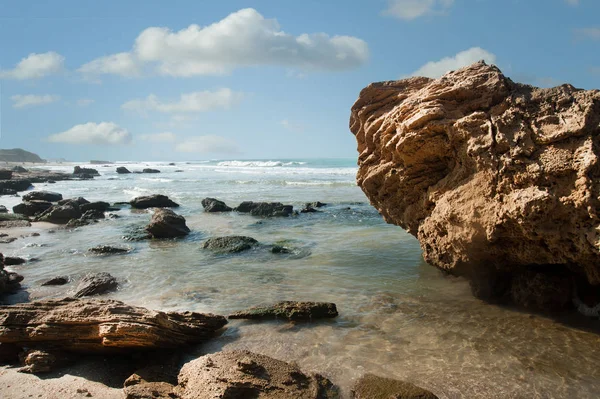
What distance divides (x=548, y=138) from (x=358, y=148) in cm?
465

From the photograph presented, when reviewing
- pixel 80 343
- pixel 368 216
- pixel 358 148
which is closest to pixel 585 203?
pixel 358 148

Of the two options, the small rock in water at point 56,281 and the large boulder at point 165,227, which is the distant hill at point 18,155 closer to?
the large boulder at point 165,227

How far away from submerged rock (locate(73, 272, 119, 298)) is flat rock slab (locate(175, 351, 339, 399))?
4.93m

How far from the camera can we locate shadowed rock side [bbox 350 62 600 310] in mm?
5441

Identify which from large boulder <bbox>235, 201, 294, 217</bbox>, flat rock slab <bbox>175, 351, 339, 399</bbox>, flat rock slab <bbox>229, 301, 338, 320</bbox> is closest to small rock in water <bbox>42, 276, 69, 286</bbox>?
flat rock slab <bbox>229, 301, 338, 320</bbox>

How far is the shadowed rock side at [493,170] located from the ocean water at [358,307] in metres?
1.15

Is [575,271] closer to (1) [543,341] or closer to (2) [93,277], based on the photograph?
(1) [543,341]

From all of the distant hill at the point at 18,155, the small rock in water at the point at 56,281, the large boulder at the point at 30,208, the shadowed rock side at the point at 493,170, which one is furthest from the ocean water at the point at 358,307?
the distant hill at the point at 18,155

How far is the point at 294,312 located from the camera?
6.94 meters

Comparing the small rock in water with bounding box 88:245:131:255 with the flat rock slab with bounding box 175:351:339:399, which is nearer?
the flat rock slab with bounding box 175:351:339:399

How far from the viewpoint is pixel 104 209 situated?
73.9 ft

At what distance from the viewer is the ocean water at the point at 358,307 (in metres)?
5.11

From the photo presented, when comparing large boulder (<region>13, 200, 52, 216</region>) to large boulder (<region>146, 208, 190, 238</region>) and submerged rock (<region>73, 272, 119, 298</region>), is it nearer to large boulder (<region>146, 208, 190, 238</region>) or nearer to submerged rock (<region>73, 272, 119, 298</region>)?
large boulder (<region>146, 208, 190, 238</region>)

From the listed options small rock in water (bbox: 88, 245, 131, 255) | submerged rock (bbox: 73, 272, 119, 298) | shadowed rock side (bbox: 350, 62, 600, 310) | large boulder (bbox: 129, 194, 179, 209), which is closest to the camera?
shadowed rock side (bbox: 350, 62, 600, 310)
